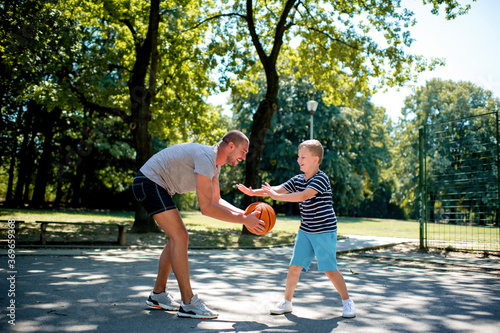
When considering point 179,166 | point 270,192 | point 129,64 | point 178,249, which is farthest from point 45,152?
point 270,192

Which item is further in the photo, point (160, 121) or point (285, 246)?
point (160, 121)

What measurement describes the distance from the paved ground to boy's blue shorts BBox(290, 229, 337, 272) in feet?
1.80

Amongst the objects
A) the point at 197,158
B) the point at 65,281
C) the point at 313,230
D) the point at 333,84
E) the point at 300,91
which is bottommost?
the point at 65,281

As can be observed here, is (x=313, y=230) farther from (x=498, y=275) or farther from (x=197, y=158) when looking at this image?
(x=498, y=275)

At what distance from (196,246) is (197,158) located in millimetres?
7889

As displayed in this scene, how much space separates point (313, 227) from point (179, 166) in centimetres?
164

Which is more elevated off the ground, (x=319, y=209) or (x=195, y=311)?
(x=319, y=209)

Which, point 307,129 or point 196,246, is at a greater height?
point 307,129

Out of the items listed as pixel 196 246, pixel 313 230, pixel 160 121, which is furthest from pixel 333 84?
pixel 313 230

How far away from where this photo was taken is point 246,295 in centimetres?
576

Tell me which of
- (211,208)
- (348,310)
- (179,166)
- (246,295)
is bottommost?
(246,295)

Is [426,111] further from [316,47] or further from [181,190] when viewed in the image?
[181,190]

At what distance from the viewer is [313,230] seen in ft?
15.9

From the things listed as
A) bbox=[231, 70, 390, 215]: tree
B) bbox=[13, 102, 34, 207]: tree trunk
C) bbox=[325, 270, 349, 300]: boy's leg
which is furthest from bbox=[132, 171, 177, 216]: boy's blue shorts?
bbox=[231, 70, 390, 215]: tree
